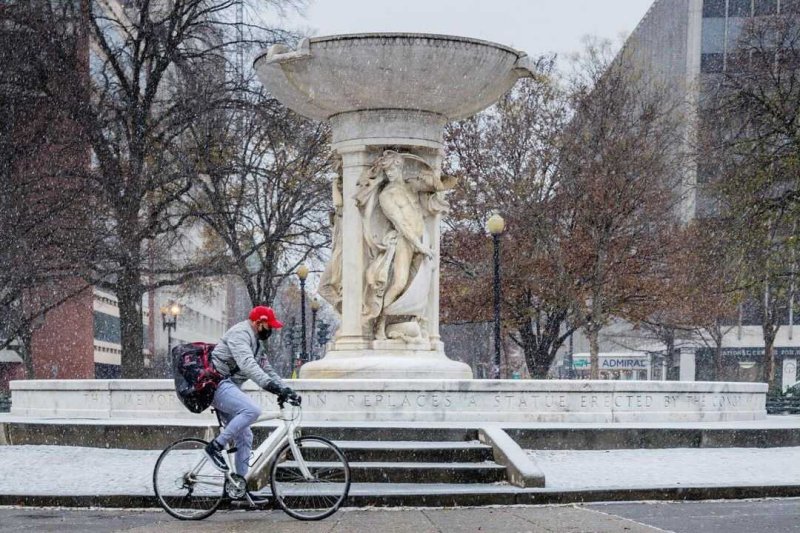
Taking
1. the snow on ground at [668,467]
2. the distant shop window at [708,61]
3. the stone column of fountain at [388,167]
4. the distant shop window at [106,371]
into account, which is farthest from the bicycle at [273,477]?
the distant shop window at [708,61]

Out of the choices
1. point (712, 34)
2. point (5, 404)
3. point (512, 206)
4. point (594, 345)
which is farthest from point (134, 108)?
point (712, 34)

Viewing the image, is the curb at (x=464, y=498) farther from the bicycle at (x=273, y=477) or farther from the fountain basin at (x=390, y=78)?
the fountain basin at (x=390, y=78)

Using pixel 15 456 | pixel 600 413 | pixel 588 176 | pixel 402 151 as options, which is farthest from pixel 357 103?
pixel 588 176

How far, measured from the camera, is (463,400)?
1395 cm

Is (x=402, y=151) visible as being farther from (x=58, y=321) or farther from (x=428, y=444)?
(x=58, y=321)

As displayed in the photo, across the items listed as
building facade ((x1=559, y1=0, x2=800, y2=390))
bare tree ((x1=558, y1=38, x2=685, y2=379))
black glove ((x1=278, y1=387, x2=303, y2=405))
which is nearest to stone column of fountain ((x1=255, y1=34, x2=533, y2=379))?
black glove ((x1=278, y1=387, x2=303, y2=405))

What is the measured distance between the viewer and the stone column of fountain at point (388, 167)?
15266 millimetres

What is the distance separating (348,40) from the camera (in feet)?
49.4

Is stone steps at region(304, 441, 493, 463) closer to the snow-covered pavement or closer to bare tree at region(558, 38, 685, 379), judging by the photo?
the snow-covered pavement

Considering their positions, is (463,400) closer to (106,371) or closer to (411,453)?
(411,453)

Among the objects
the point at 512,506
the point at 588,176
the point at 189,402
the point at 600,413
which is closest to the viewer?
the point at 189,402

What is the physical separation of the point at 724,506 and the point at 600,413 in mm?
4128

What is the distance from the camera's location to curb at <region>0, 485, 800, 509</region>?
10.3m

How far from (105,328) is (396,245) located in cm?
4704
